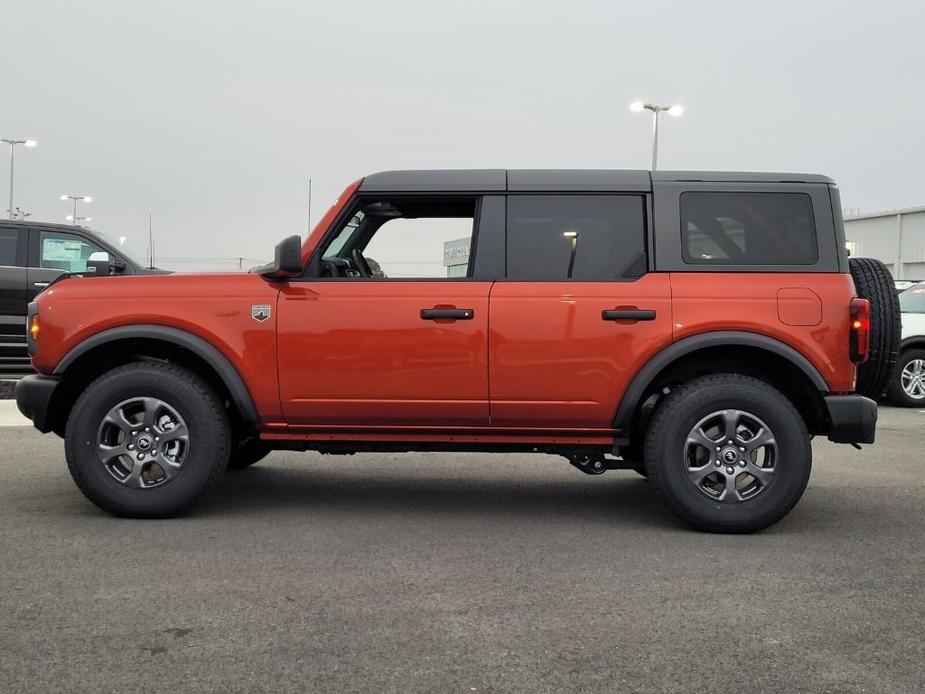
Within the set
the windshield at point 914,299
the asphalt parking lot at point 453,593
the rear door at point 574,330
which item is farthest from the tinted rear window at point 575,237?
the windshield at point 914,299

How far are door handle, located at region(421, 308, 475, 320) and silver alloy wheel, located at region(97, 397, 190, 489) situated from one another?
1.41 metres

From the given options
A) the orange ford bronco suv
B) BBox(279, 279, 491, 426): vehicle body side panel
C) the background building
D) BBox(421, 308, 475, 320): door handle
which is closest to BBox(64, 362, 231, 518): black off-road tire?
the orange ford bronco suv

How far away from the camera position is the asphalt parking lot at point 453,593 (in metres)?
3.18

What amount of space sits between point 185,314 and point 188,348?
0.19 m

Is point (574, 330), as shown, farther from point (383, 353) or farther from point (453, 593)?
point (453, 593)

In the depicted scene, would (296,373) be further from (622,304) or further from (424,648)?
(424,648)

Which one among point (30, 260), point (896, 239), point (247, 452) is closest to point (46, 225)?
point (30, 260)

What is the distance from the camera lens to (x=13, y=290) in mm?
12797

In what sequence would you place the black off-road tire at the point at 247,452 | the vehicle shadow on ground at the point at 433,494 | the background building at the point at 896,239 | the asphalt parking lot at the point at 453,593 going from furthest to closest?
the background building at the point at 896,239 → the black off-road tire at the point at 247,452 → the vehicle shadow on ground at the point at 433,494 → the asphalt parking lot at the point at 453,593

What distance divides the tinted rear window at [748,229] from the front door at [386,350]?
1139 mm

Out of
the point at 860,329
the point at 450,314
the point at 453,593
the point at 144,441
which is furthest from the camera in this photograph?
the point at 144,441

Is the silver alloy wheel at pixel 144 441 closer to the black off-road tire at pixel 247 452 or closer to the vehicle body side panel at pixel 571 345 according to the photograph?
the black off-road tire at pixel 247 452

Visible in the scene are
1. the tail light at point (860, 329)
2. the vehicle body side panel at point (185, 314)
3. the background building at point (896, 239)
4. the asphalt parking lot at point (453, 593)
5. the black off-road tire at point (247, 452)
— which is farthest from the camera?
the background building at point (896, 239)

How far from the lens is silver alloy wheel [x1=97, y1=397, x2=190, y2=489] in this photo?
5.32 metres
